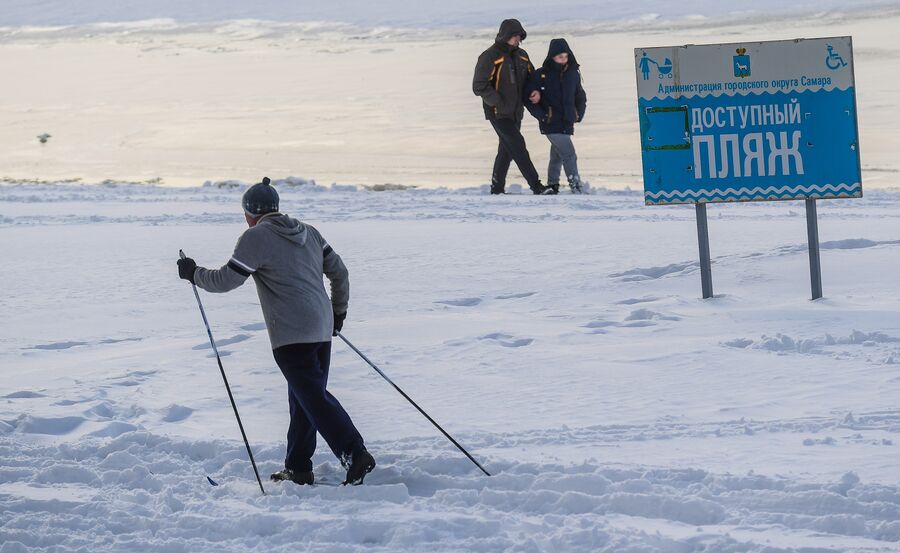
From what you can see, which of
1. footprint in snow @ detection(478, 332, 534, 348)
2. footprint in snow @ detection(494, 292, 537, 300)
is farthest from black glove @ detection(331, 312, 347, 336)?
footprint in snow @ detection(494, 292, 537, 300)

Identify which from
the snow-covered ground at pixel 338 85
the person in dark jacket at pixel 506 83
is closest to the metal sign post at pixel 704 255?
the person in dark jacket at pixel 506 83

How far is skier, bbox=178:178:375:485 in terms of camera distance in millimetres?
5156

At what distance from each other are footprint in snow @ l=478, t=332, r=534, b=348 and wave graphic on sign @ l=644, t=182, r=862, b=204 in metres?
1.29

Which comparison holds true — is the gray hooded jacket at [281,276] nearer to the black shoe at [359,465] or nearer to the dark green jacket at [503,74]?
the black shoe at [359,465]

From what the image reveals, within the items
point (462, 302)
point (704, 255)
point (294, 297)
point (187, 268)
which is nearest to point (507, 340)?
point (462, 302)

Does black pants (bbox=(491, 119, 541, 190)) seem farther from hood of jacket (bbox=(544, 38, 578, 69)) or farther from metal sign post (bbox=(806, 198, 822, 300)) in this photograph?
metal sign post (bbox=(806, 198, 822, 300))

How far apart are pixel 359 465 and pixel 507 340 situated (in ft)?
7.53

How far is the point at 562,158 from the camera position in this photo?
12.3m

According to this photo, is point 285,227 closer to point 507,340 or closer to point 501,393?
point 501,393

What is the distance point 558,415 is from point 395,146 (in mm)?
10988

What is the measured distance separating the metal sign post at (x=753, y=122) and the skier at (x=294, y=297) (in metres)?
3.28

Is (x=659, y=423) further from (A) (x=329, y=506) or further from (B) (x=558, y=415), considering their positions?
(A) (x=329, y=506)

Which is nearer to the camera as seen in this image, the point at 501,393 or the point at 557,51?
the point at 501,393

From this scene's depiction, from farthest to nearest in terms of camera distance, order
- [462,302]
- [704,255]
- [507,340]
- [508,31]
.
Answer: [508,31] < [462,302] < [704,255] < [507,340]
